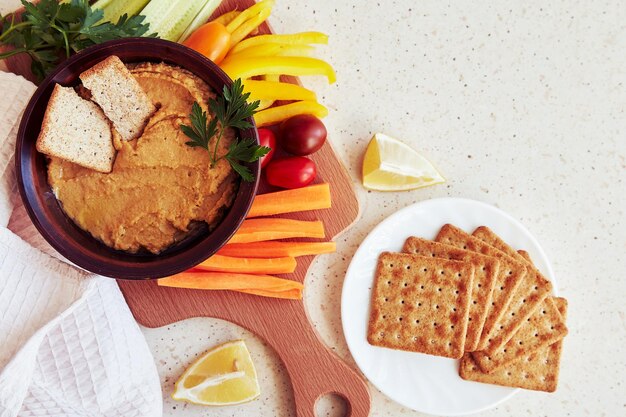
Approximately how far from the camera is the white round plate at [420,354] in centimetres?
210

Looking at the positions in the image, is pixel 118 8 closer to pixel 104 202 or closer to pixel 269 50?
pixel 269 50

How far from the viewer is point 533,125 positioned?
2203 millimetres

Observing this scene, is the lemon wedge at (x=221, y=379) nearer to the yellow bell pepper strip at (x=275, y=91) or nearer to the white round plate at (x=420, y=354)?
the white round plate at (x=420, y=354)

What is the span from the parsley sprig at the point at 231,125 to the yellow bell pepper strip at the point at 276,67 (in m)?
0.23

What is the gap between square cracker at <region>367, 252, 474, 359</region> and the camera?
207 cm

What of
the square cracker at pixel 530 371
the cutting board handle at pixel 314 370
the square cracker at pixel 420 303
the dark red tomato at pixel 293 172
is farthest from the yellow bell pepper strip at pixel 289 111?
the square cracker at pixel 530 371

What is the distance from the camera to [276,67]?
1896 mm

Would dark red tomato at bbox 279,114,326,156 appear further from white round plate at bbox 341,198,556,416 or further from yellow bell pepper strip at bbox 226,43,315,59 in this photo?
white round plate at bbox 341,198,556,416

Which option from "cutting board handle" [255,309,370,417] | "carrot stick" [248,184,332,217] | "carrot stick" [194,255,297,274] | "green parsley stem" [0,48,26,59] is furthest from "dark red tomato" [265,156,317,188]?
"green parsley stem" [0,48,26,59]

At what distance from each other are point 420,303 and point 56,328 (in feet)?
3.93

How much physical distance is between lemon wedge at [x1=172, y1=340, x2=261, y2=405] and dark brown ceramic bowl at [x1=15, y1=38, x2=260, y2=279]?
21.6 inches

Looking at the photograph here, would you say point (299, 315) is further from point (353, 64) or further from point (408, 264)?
point (353, 64)

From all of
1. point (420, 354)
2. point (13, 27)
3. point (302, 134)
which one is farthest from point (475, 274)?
point (13, 27)

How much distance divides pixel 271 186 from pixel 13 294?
867mm
